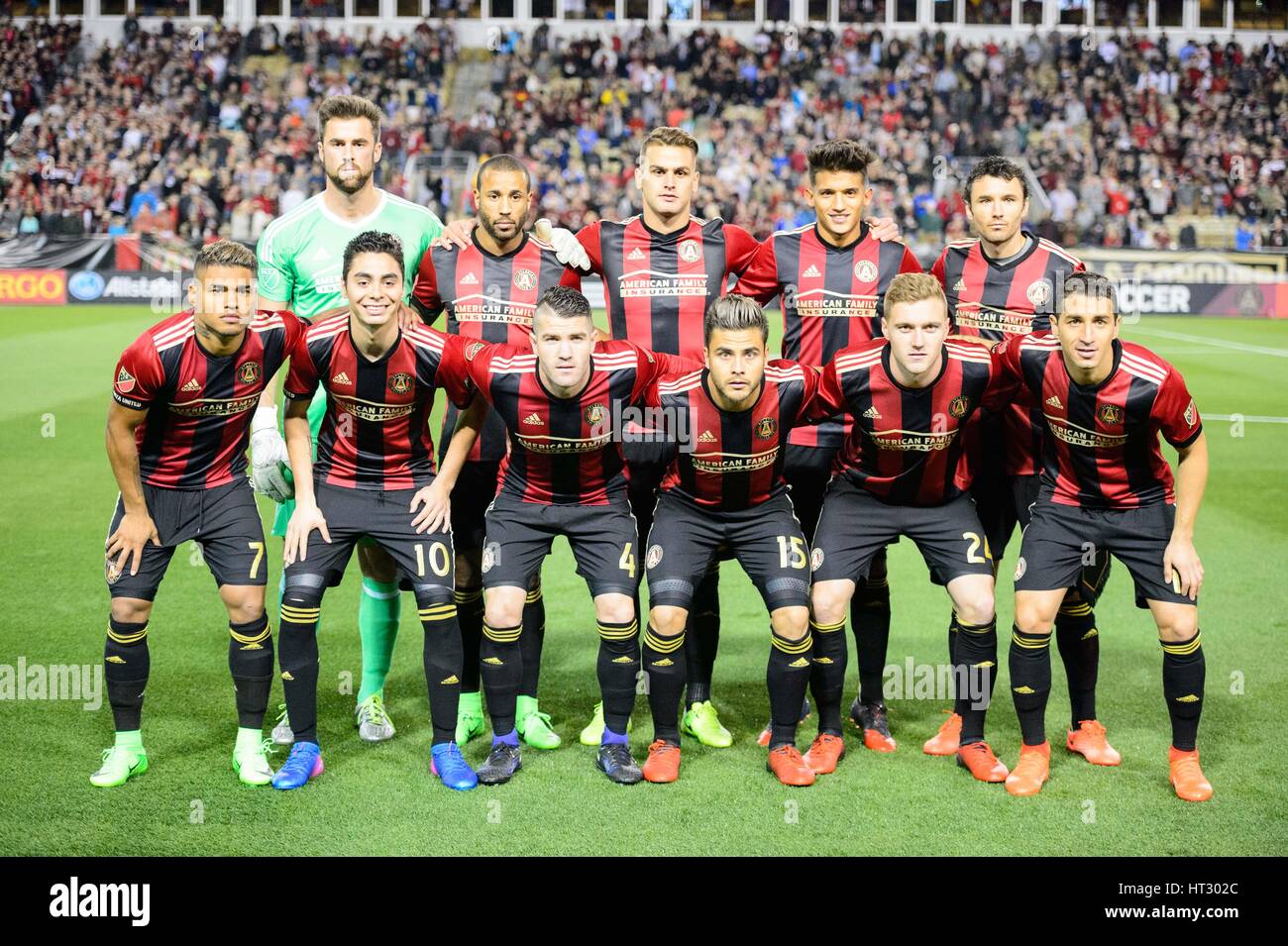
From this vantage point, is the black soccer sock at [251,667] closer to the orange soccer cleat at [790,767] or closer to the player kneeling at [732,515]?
the player kneeling at [732,515]

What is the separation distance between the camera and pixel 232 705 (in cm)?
539

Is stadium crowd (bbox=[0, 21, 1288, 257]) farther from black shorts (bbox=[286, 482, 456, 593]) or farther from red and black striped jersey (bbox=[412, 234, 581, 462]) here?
black shorts (bbox=[286, 482, 456, 593])

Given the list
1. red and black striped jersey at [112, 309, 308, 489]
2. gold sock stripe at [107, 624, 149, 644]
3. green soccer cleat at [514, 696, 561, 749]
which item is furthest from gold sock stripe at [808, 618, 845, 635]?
gold sock stripe at [107, 624, 149, 644]

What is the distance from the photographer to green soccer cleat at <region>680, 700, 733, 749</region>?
5.10 metres

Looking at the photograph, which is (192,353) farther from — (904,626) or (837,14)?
(837,14)

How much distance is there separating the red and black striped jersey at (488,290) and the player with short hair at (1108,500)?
1.98m

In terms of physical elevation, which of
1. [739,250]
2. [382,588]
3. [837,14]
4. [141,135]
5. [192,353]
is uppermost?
[837,14]

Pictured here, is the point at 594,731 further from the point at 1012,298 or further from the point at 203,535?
the point at 1012,298

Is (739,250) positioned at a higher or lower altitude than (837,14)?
lower

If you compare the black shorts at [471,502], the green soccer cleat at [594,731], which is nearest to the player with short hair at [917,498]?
the green soccer cleat at [594,731]

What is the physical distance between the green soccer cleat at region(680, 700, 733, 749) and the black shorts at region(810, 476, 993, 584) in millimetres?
815

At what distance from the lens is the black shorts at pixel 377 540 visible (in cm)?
470
